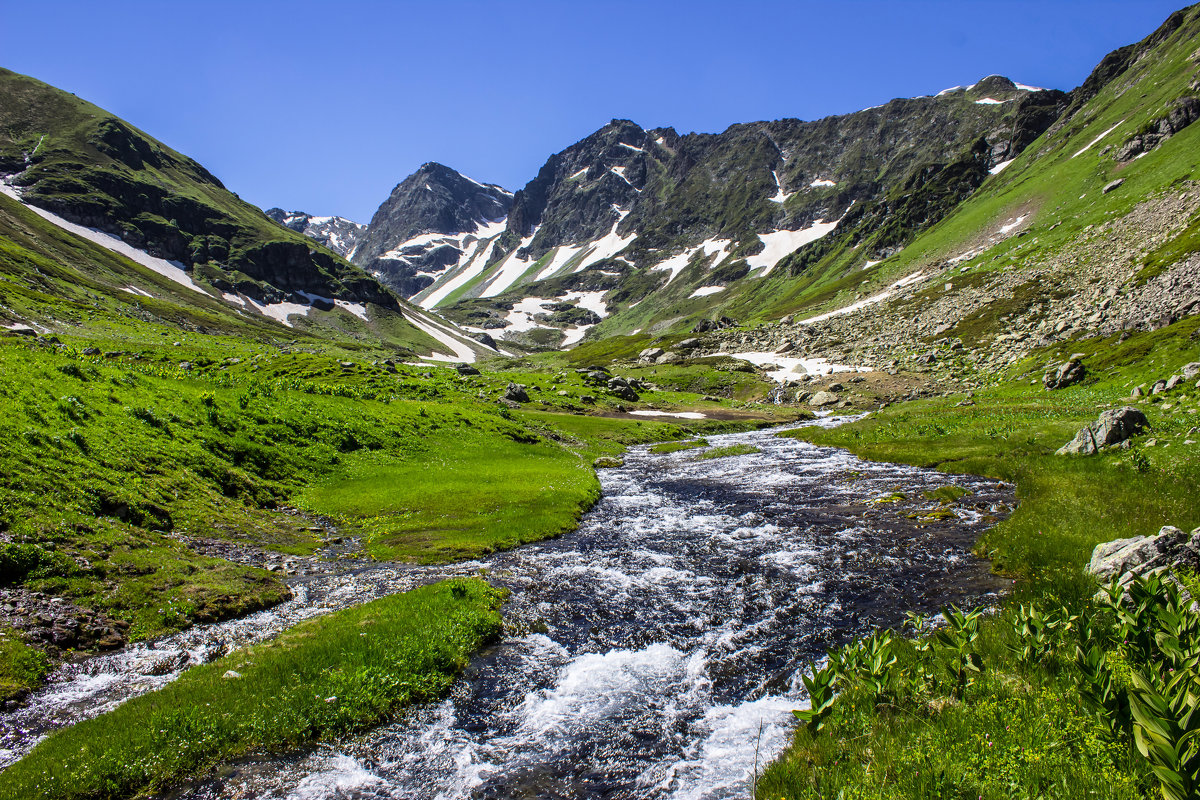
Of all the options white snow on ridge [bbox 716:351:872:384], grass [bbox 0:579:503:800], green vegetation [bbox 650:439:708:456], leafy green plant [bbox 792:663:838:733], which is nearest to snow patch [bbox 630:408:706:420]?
green vegetation [bbox 650:439:708:456]

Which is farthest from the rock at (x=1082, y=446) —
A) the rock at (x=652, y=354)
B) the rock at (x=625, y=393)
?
the rock at (x=652, y=354)

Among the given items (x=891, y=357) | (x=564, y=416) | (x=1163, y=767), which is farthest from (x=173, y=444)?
(x=891, y=357)

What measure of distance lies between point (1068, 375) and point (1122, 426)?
37.6 meters

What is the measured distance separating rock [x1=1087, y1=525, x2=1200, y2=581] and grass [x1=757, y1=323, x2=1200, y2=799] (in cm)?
63

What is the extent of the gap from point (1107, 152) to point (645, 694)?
7658 inches

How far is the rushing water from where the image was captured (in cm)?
965

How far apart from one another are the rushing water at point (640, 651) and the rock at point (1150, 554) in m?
3.28

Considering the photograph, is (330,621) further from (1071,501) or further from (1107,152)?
(1107,152)

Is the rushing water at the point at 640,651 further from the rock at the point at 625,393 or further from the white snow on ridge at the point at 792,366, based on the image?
the white snow on ridge at the point at 792,366

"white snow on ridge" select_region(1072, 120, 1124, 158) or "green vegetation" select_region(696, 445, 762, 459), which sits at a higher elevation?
"white snow on ridge" select_region(1072, 120, 1124, 158)

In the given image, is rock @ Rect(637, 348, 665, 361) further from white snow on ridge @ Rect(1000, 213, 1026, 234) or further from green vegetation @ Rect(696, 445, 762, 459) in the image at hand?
green vegetation @ Rect(696, 445, 762, 459)

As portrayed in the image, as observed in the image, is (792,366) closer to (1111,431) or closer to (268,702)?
(1111,431)

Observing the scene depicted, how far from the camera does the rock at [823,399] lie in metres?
89.4

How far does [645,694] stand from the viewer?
39.7 feet
